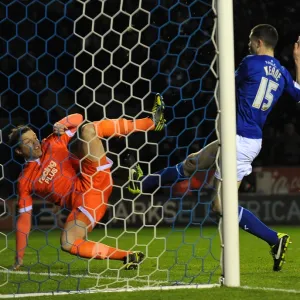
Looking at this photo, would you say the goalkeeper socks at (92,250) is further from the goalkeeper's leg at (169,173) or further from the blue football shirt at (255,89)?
the blue football shirt at (255,89)

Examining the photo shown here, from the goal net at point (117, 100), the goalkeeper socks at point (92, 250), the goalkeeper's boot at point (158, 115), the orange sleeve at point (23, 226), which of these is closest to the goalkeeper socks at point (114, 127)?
the goalkeeper's boot at point (158, 115)

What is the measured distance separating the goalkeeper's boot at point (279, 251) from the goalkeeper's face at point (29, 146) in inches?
58.9

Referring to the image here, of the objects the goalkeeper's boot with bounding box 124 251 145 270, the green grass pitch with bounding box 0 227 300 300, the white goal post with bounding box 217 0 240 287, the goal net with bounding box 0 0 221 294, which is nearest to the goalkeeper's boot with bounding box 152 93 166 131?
the green grass pitch with bounding box 0 227 300 300

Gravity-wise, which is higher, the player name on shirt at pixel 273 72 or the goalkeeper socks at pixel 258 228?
the player name on shirt at pixel 273 72

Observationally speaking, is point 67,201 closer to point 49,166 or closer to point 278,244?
point 49,166

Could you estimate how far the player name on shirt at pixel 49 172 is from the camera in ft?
16.8

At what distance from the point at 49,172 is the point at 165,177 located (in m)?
0.88

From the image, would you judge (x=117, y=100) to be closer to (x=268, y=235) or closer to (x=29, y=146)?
(x=29, y=146)

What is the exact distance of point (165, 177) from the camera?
565cm

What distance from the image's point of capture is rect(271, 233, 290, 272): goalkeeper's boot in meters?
4.89

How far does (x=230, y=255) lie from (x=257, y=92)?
1.70m

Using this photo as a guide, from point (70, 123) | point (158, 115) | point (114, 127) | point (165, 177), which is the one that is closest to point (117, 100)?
point (165, 177)

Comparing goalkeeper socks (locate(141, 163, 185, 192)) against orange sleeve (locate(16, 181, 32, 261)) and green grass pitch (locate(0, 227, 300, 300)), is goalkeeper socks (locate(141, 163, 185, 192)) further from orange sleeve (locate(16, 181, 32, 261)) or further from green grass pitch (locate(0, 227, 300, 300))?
orange sleeve (locate(16, 181, 32, 261))

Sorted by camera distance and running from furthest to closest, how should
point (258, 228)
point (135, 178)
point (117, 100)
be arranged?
point (117, 100), point (135, 178), point (258, 228)
